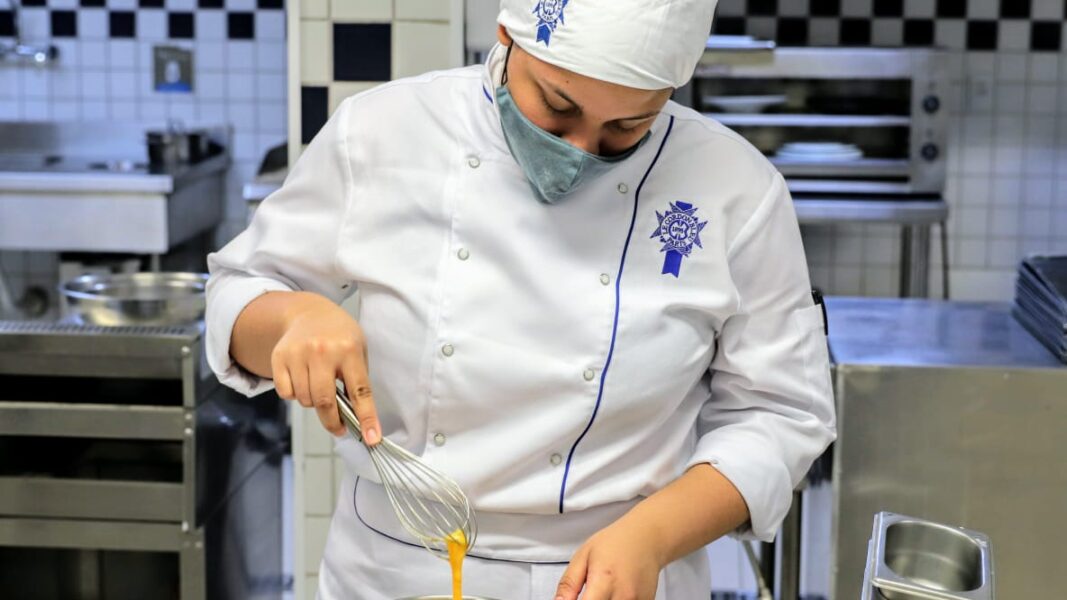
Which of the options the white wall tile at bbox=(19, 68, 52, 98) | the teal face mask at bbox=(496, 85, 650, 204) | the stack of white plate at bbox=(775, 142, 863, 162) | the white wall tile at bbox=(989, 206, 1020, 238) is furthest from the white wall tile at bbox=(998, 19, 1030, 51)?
the teal face mask at bbox=(496, 85, 650, 204)

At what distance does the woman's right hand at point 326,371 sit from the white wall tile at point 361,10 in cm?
129

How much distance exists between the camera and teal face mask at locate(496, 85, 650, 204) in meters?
1.28

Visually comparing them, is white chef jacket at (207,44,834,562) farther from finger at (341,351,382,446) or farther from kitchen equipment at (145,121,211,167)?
kitchen equipment at (145,121,211,167)

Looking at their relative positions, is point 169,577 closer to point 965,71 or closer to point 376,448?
point 376,448

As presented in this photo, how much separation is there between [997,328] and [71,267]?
10.8ft

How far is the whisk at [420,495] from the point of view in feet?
4.11

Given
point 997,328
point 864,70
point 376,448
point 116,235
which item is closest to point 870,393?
point 997,328

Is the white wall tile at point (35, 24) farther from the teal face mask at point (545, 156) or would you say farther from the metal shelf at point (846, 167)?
the teal face mask at point (545, 156)

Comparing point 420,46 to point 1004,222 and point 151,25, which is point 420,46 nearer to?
point 151,25

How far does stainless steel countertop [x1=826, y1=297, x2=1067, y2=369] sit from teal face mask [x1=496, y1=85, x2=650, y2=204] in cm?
79

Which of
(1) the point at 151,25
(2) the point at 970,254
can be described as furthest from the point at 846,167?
(1) the point at 151,25

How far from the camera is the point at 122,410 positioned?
2.49 meters

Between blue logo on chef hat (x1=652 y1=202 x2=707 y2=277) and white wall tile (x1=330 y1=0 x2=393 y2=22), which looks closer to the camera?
blue logo on chef hat (x1=652 y1=202 x2=707 y2=277)

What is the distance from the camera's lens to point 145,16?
5.05m
